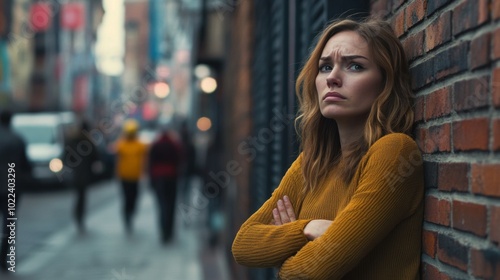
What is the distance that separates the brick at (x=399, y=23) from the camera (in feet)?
7.98

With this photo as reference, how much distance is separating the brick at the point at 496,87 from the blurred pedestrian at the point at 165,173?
1116cm

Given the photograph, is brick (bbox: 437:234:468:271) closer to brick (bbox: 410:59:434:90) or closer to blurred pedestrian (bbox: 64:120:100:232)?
brick (bbox: 410:59:434:90)

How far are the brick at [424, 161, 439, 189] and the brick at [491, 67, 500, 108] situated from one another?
0.51 metres

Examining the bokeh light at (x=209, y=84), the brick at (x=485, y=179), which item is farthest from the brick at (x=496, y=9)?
the bokeh light at (x=209, y=84)

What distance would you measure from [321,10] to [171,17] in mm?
44268

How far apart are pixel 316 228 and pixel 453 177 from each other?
1.65ft

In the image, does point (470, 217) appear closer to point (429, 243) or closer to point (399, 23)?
point (429, 243)

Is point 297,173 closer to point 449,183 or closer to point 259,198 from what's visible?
point 449,183

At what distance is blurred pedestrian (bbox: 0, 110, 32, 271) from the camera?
8.68m

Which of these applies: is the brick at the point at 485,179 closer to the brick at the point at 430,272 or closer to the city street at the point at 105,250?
the brick at the point at 430,272

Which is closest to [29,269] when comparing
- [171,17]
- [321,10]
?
[321,10]

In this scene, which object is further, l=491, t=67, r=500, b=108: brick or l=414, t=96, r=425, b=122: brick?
l=414, t=96, r=425, b=122: brick

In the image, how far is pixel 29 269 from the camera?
364 inches

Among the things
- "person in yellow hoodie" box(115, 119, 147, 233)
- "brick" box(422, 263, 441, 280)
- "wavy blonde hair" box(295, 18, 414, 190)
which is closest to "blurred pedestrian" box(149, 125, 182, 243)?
"person in yellow hoodie" box(115, 119, 147, 233)
